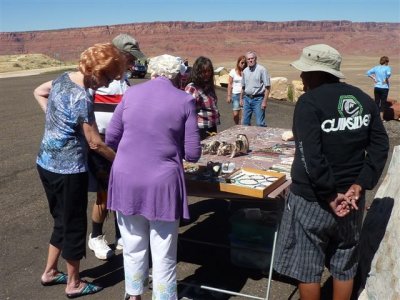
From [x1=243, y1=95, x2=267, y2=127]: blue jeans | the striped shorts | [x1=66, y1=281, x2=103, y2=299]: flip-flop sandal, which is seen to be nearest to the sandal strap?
[x1=66, y1=281, x2=103, y2=299]: flip-flop sandal

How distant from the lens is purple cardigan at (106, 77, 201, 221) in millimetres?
2775

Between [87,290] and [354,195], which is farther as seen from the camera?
[87,290]

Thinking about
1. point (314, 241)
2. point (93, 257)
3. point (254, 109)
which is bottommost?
point (93, 257)

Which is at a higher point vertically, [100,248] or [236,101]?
[236,101]

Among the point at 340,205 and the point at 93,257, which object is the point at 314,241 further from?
the point at 93,257

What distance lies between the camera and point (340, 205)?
2764mm

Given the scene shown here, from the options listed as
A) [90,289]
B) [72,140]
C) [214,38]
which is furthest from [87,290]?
[214,38]

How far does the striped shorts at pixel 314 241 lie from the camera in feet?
A: 9.29

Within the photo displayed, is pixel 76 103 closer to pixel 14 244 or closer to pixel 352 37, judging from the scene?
pixel 14 244

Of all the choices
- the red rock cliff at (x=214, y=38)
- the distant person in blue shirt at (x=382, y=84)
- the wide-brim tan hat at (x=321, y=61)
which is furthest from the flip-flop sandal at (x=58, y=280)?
the red rock cliff at (x=214, y=38)

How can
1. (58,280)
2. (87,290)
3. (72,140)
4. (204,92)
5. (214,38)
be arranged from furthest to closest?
(214,38), (204,92), (58,280), (87,290), (72,140)

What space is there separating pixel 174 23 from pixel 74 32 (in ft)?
105

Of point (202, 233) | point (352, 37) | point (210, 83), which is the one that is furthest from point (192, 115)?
point (352, 37)

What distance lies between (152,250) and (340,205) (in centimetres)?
115
